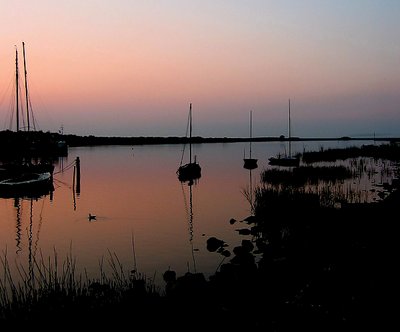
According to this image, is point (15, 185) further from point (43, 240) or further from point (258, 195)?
point (258, 195)

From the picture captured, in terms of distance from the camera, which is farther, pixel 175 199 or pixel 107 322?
pixel 175 199

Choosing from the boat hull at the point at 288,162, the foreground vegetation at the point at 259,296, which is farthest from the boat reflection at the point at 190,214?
the boat hull at the point at 288,162

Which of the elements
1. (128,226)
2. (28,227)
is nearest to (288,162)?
(128,226)

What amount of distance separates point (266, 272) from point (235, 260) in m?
2.57

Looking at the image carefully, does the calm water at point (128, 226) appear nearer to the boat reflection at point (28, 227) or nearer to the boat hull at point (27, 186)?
the boat reflection at point (28, 227)

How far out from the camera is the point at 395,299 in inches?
400

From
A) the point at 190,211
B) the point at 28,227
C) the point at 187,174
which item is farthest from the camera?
the point at 187,174

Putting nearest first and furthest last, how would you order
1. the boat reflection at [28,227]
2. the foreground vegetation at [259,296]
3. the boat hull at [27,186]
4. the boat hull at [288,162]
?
1. the foreground vegetation at [259,296]
2. the boat reflection at [28,227]
3. the boat hull at [27,186]
4. the boat hull at [288,162]

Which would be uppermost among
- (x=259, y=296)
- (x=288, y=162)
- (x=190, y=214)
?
(x=288, y=162)

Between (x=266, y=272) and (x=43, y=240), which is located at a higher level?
(x=266, y=272)

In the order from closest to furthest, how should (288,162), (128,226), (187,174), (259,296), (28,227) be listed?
(259,296), (128,226), (28,227), (187,174), (288,162)

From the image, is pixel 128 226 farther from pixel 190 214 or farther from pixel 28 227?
pixel 28 227

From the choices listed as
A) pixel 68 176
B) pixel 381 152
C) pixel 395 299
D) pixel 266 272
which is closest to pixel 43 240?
pixel 266 272

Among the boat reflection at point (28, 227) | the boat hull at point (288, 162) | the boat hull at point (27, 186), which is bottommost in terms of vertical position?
the boat reflection at point (28, 227)
